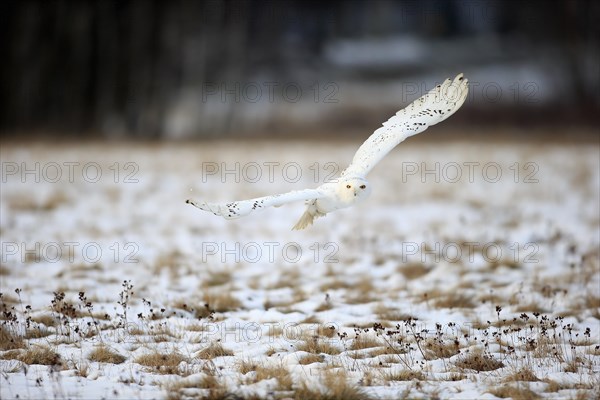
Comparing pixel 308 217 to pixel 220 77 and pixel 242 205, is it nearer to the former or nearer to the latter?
pixel 242 205

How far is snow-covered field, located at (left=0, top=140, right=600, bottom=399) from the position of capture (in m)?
5.73

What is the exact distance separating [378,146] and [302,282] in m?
2.61

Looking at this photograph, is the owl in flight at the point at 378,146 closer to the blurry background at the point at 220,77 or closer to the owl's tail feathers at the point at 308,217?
the owl's tail feathers at the point at 308,217

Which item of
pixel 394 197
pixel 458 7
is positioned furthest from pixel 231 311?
pixel 458 7

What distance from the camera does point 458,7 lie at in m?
41.2

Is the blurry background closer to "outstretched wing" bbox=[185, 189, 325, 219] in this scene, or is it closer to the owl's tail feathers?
the owl's tail feathers

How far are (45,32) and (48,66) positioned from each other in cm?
185

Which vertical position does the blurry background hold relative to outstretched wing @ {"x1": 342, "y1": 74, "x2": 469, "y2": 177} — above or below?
above

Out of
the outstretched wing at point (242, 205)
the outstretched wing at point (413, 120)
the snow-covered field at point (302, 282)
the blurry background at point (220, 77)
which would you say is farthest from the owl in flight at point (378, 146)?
the blurry background at point (220, 77)

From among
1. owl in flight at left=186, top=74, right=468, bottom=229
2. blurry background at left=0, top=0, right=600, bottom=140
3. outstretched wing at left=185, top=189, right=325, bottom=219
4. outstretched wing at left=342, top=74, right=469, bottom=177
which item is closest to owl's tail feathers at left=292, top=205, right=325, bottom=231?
owl in flight at left=186, top=74, right=468, bottom=229

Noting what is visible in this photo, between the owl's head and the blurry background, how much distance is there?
1960cm

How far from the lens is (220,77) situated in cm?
3222

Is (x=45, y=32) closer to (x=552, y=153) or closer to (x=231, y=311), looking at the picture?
(x=552, y=153)

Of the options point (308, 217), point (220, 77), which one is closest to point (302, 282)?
point (308, 217)
